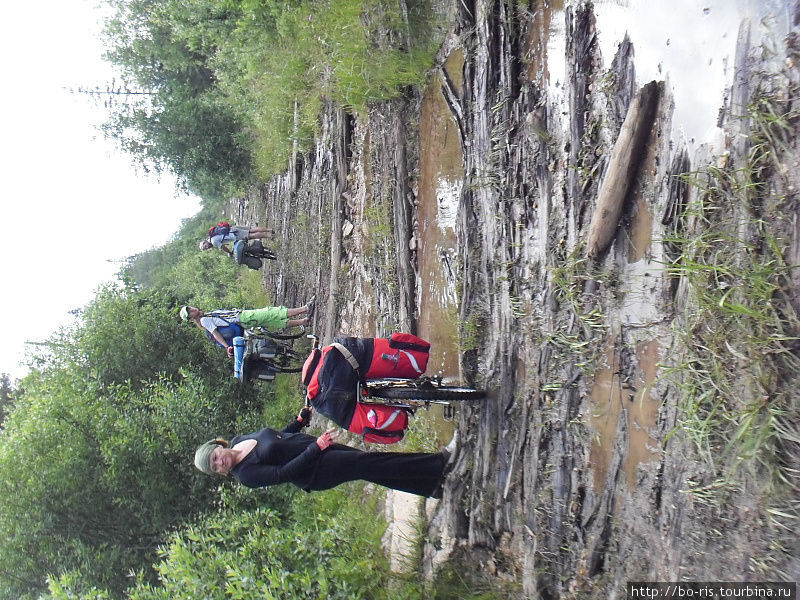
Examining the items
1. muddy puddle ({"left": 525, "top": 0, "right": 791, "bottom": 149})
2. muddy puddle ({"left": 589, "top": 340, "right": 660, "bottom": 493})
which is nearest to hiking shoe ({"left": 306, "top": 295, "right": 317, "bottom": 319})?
muddy puddle ({"left": 589, "top": 340, "right": 660, "bottom": 493})

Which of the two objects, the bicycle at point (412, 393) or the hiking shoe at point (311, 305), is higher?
the hiking shoe at point (311, 305)

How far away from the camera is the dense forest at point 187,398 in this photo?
5.54 m

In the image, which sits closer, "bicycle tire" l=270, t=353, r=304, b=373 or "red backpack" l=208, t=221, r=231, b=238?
"bicycle tire" l=270, t=353, r=304, b=373

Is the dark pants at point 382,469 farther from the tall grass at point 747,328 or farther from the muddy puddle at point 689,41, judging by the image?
the muddy puddle at point 689,41

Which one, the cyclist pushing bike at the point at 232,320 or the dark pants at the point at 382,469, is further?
the cyclist pushing bike at the point at 232,320

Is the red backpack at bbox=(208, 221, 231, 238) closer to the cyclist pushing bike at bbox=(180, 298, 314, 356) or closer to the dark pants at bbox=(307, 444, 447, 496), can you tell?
the cyclist pushing bike at bbox=(180, 298, 314, 356)

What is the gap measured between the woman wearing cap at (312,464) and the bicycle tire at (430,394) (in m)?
0.57

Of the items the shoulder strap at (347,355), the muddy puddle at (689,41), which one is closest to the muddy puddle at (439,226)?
the shoulder strap at (347,355)

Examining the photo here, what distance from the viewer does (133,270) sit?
20516mm

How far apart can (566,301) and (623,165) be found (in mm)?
1022

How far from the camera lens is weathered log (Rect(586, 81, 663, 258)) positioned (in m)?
3.14

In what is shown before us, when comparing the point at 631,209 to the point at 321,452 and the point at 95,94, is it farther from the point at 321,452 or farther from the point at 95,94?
the point at 95,94

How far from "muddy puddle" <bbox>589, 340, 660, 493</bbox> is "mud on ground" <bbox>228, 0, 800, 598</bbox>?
13mm

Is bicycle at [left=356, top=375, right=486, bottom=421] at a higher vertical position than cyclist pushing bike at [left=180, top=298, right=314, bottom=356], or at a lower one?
lower
